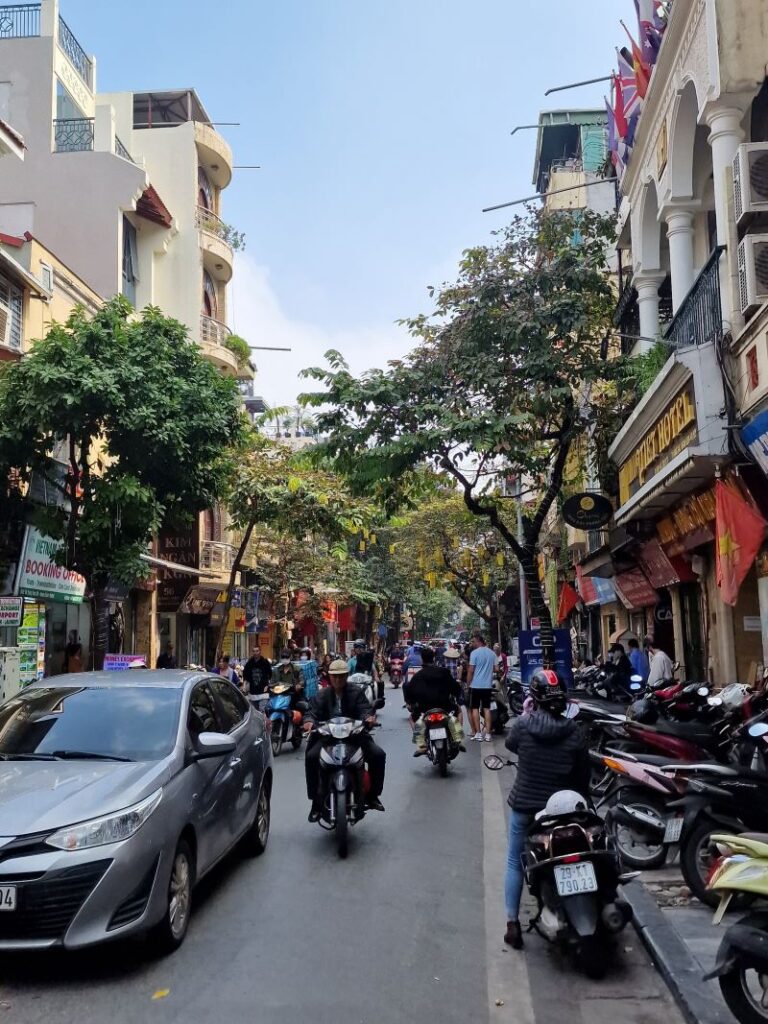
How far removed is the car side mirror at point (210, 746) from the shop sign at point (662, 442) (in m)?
7.23

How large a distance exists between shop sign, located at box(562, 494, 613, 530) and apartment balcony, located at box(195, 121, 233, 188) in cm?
1880

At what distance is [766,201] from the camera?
9695mm

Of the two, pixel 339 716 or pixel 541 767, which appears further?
pixel 339 716

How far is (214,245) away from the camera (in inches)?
1165

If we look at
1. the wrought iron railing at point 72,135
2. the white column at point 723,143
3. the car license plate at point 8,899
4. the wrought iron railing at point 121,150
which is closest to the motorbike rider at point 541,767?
the car license plate at point 8,899

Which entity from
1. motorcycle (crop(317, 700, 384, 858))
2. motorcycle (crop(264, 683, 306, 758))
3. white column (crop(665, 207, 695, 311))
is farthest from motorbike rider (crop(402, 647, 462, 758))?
white column (crop(665, 207, 695, 311))

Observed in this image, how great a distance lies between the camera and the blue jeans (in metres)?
5.67

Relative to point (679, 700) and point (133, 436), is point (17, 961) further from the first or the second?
point (133, 436)

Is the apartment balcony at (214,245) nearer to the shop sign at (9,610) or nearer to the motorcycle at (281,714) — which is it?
the motorcycle at (281,714)

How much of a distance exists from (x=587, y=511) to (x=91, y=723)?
13.7m

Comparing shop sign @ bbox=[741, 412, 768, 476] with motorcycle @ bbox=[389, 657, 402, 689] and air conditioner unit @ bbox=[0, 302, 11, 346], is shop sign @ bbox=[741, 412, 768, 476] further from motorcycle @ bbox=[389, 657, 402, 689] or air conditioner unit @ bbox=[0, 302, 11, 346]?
motorcycle @ bbox=[389, 657, 402, 689]

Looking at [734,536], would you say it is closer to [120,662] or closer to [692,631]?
[692,631]

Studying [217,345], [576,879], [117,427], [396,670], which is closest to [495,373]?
[117,427]

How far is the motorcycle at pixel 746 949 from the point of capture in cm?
406
